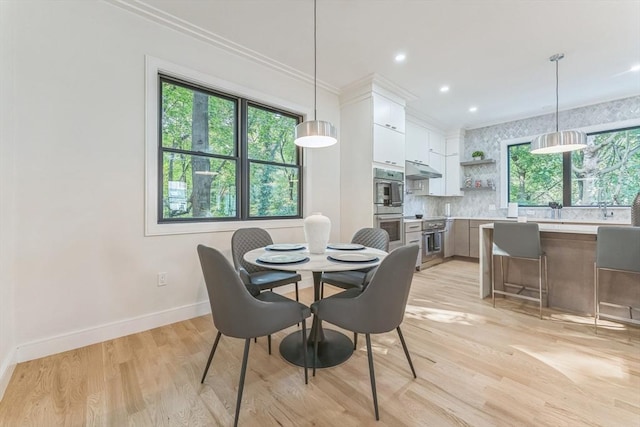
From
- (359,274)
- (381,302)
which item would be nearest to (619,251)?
(359,274)

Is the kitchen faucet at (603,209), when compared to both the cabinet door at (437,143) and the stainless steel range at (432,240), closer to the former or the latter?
the stainless steel range at (432,240)

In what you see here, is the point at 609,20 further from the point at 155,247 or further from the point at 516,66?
the point at 155,247

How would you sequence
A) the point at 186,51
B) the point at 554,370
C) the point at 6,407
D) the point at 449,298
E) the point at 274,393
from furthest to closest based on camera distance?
the point at 449,298 → the point at 186,51 → the point at 554,370 → the point at 274,393 → the point at 6,407

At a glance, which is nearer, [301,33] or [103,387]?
[103,387]

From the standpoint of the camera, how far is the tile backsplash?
425 cm

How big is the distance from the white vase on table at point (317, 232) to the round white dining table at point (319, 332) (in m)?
0.06

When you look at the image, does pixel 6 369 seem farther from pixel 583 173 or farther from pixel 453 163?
pixel 583 173

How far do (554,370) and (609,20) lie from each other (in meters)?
3.14

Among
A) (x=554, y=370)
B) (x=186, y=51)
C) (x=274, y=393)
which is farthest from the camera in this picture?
(x=186, y=51)

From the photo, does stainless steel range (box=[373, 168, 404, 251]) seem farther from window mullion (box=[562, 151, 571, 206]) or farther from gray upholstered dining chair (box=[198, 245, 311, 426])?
window mullion (box=[562, 151, 571, 206])

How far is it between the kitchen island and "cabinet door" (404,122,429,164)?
2527 mm

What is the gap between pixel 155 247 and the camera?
241cm

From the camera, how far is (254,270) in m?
2.50

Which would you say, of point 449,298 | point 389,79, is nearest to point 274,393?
point 449,298
